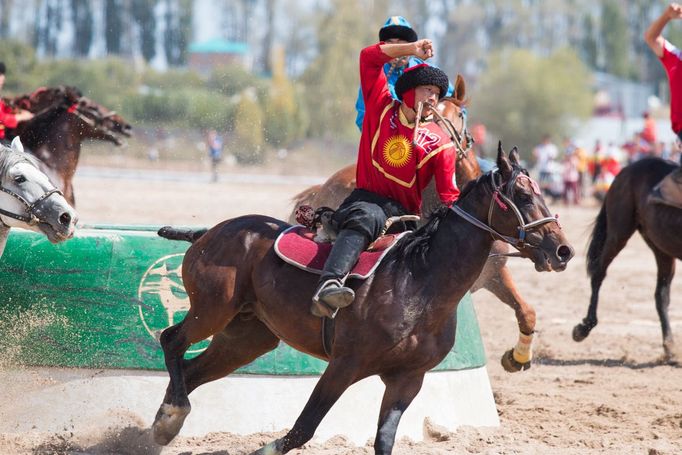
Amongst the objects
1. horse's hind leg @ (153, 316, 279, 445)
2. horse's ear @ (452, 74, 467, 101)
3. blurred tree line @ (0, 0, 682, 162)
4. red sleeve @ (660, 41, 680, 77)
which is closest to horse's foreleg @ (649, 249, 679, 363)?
red sleeve @ (660, 41, 680, 77)

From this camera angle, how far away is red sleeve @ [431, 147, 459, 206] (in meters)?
5.45

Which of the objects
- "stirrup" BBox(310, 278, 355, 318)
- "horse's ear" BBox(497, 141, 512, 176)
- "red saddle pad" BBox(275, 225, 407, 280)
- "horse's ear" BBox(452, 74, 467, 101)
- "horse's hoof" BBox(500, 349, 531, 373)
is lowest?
"horse's hoof" BBox(500, 349, 531, 373)

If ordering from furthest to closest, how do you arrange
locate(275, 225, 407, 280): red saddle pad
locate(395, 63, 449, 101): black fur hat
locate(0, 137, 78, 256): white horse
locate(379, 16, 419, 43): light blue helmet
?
locate(379, 16, 419, 43): light blue helmet
locate(0, 137, 78, 256): white horse
locate(395, 63, 449, 101): black fur hat
locate(275, 225, 407, 280): red saddle pad

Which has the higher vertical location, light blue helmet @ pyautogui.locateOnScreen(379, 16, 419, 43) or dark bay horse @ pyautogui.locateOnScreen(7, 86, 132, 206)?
light blue helmet @ pyautogui.locateOnScreen(379, 16, 419, 43)

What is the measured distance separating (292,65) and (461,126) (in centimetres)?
7101

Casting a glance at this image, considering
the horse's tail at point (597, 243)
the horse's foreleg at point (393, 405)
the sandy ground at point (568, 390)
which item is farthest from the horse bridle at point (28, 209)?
the horse's tail at point (597, 243)

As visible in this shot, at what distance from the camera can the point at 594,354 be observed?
10.0 meters

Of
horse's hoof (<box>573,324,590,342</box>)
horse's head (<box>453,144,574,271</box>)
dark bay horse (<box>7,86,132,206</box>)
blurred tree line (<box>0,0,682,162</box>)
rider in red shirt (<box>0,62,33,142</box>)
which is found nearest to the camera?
horse's head (<box>453,144,574,271</box>)

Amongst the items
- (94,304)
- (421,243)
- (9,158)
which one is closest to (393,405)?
(421,243)

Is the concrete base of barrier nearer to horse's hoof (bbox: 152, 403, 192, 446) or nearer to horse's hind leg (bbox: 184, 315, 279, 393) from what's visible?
horse's hind leg (bbox: 184, 315, 279, 393)

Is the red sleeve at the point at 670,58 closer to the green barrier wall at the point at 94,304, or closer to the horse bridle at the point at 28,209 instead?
the green barrier wall at the point at 94,304

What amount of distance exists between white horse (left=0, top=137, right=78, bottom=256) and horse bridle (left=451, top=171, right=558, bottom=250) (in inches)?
90.4

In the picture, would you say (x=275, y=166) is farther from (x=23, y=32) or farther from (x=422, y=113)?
(x=422, y=113)

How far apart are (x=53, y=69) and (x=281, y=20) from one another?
2532 cm
